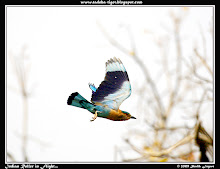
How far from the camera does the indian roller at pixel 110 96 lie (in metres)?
1.86

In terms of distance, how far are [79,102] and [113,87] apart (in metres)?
0.30

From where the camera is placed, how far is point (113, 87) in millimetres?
2037

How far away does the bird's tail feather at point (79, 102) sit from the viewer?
185 cm

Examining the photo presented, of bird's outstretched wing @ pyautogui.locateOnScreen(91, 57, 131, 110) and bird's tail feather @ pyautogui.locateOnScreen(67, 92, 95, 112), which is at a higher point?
bird's outstretched wing @ pyautogui.locateOnScreen(91, 57, 131, 110)

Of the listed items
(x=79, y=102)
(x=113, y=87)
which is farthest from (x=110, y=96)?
(x=79, y=102)

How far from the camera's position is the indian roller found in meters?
1.86

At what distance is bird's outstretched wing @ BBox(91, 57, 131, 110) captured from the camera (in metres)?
1.93

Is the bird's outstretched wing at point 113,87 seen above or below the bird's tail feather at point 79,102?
above

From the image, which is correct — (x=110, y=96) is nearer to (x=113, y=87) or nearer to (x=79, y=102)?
(x=113, y=87)

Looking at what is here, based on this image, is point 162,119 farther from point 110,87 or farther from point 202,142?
point 110,87

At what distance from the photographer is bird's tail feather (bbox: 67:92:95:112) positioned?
185 centimetres

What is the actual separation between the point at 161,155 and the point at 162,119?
3.75 metres

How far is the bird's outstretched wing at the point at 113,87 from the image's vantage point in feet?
6.32

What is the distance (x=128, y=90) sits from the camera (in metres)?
2.02
